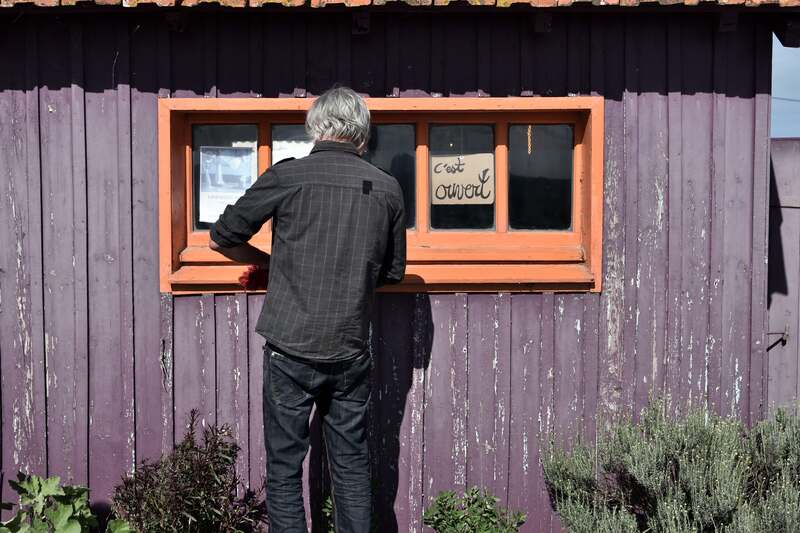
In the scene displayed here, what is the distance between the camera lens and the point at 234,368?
15.3 ft

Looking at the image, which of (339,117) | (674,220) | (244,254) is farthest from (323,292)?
(674,220)

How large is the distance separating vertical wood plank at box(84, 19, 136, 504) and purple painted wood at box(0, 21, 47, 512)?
0.90 ft

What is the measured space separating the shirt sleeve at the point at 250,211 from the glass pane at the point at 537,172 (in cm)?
150

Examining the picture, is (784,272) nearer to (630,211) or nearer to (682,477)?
(630,211)

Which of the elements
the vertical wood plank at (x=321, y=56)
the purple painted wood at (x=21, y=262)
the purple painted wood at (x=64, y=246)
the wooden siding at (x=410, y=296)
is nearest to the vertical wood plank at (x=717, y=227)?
the wooden siding at (x=410, y=296)

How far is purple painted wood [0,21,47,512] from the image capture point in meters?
4.61

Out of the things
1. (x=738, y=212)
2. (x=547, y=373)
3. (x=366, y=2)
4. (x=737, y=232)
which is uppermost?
(x=366, y=2)

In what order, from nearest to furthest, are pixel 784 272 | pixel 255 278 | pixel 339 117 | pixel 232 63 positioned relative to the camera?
1. pixel 339 117
2. pixel 255 278
3. pixel 232 63
4. pixel 784 272

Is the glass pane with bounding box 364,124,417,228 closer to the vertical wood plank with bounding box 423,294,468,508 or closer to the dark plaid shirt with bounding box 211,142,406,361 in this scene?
the vertical wood plank with bounding box 423,294,468,508

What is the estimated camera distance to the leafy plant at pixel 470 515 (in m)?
4.50

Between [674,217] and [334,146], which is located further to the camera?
[674,217]

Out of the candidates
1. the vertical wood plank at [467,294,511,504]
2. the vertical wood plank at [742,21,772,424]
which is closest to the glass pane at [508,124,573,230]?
the vertical wood plank at [467,294,511,504]

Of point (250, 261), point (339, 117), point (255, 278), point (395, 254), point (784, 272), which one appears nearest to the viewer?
point (339, 117)

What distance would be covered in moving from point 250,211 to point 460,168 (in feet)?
4.49
